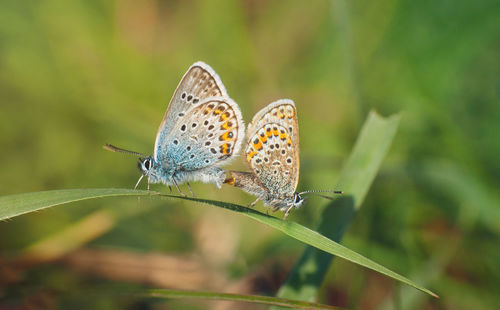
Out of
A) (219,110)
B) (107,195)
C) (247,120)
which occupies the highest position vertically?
(247,120)

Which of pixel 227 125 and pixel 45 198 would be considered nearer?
pixel 45 198

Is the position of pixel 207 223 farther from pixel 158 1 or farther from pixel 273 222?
pixel 158 1

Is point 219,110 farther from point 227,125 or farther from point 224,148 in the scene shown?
point 224,148

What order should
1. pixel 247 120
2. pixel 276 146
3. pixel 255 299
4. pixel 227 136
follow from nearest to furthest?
pixel 255 299, pixel 276 146, pixel 227 136, pixel 247 120

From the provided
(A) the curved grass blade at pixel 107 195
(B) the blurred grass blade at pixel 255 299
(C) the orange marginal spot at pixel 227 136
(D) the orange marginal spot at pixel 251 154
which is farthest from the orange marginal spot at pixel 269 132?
(B) the blurred grass blade at pixel 255 299

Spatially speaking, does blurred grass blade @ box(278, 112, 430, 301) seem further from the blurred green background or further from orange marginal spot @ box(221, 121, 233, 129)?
orange marginal spot @ box(221, 121, 233, 129)

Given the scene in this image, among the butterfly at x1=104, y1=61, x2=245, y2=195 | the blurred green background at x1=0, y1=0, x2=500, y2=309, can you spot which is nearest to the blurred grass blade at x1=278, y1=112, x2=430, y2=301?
the blurred green background at x1=0, y1=0, x2=500, y2=309

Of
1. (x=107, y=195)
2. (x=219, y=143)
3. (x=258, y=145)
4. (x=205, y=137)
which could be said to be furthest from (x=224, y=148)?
(x=107, y=195)
